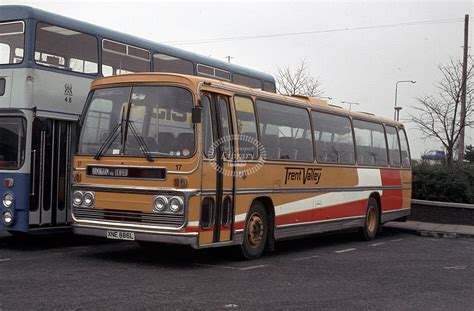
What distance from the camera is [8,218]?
1045 centimetres

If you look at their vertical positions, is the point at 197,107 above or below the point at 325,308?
above

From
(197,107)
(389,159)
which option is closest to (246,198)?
(197,107)

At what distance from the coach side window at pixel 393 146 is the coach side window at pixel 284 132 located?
462 centimetres

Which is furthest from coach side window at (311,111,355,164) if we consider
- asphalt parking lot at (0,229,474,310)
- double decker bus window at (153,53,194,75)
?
double decker bus window at (153,53,194,75)

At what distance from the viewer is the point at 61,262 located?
9578 mm

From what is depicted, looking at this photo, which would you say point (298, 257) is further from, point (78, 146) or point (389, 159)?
point (389, 159)

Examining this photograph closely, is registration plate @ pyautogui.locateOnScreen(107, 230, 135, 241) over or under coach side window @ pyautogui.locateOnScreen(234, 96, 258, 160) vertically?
under

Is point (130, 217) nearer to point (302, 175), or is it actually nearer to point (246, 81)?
point (302, 175)

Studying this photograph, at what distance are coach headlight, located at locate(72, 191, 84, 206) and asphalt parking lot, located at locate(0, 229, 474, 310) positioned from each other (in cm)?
89

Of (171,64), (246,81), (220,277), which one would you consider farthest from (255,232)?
(246,81)

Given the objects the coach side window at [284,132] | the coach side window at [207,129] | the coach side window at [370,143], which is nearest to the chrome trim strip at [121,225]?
the coach side window at [207,129]

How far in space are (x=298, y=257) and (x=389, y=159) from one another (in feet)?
18.9

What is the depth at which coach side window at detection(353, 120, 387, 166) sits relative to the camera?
Answer: 14.6 meters

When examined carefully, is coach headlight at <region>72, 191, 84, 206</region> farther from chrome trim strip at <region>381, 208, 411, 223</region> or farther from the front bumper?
chrome trim strip at <region>381, 208, 411, 223</region>
